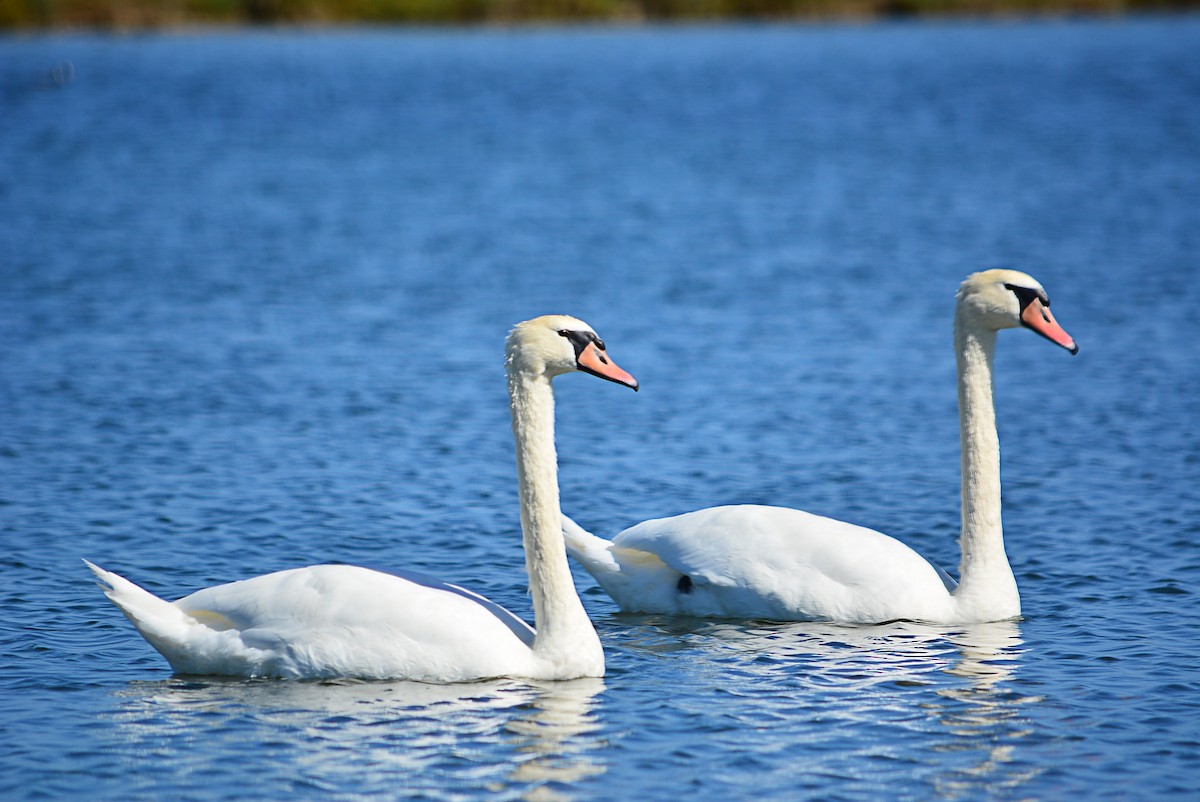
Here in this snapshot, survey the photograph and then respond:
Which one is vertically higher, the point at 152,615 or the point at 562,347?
the point at 562,347

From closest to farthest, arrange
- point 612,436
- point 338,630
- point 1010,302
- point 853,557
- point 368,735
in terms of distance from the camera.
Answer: point 368,735
point 338,630
point 853,557
point 1010,302
point 612,436

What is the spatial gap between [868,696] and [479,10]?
84.2 m

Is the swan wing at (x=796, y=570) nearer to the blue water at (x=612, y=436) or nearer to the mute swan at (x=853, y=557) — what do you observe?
the mute swan at (x=853, y=557)

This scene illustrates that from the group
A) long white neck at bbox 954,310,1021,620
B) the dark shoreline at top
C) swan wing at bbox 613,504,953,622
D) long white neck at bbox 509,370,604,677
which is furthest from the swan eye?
the dark shoreline at top

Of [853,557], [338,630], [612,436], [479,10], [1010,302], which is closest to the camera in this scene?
[338,630]

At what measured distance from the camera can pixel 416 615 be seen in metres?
8.38

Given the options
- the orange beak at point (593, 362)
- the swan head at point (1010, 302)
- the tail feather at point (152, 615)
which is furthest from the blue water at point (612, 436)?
the swan head at point (1010, 302)

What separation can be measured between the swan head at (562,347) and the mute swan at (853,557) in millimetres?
1587

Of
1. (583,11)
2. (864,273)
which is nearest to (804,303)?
(864,273)

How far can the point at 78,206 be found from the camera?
3203cm

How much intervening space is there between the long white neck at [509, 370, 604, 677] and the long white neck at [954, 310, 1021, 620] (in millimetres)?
2195

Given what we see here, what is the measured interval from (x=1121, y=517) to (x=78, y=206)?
79.2 ft

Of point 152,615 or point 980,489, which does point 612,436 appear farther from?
point 152,615

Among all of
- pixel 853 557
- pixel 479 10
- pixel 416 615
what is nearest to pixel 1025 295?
pixel 853 557
